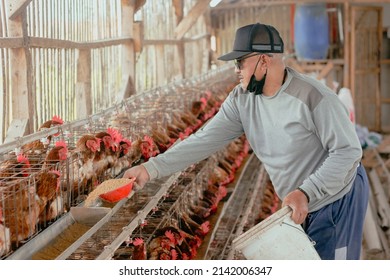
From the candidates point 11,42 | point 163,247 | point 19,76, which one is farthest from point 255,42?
point 19,76

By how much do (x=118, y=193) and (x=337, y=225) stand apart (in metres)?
0.95

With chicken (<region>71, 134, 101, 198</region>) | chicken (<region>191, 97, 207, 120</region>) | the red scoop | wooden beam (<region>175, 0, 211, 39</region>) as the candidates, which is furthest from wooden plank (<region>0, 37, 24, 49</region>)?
wooden beam (<region>175, 0, 211, 39</region>)

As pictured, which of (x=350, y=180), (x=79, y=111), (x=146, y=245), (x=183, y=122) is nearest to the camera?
(x=350, y=180)

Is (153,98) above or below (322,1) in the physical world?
below

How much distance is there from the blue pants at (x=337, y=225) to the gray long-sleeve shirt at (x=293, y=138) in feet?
0.15

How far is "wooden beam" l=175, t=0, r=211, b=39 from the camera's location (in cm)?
735

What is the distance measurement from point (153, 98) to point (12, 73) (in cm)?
172

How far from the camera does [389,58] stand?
1190 cm

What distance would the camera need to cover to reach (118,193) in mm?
2703

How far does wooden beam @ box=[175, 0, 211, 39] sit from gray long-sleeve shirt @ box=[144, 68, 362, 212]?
441cm

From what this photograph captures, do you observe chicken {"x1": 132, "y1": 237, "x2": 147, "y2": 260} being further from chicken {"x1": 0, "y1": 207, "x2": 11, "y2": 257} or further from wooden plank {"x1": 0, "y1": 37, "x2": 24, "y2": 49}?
wooden plank {"x1": 0, "y1": 37, "x2": 24, "y2": 49}

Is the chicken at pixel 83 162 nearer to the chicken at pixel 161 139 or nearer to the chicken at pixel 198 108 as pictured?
the chicken at pixel 161 139
